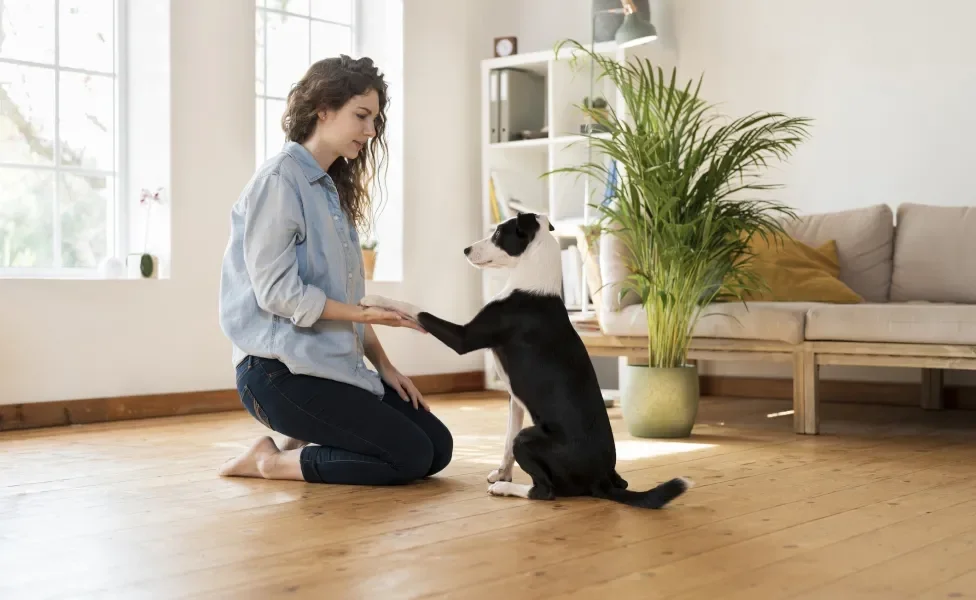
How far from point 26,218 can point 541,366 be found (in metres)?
2.82

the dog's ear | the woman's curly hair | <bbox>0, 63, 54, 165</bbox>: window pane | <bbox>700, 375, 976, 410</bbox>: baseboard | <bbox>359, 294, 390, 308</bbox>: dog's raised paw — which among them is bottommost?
<bbox>700, 375, 976, 410</bbox>: baseboard

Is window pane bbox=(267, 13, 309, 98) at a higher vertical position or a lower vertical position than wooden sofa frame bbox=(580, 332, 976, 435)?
higher

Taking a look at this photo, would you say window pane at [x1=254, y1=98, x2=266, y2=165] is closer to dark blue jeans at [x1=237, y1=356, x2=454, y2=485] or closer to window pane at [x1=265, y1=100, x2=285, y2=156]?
window pane at [x1=265, y1=100, x2=285, y2=156]

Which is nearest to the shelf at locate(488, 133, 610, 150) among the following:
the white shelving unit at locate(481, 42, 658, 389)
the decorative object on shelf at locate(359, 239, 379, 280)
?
the white shelving unit at locate(481, 42, 658, 389)

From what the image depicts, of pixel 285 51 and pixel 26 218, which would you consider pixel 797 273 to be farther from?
pixel 26 218

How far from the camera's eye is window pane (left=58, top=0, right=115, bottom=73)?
4.37 metres

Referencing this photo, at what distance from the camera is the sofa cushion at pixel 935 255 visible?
4230mm

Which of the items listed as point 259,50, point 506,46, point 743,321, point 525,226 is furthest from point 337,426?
point 506,46

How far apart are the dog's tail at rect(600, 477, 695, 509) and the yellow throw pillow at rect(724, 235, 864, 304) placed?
1942 mm

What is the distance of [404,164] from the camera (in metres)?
5.41

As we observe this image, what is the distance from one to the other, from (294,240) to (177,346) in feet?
6.85

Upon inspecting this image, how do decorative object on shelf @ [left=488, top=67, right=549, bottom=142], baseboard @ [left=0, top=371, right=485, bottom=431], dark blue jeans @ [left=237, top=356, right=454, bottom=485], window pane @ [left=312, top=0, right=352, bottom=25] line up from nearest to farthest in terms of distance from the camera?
dark blue jeans @ [left=237, top=356, right=454, bottom=485] < baseboard @ [left=0, top=371, right=485, bottom=431] < window pane @ [left=312, top=0, right=352, bottom=25] < decorative object on shelf @ [left=488, top=67, right=549, bottom=142]

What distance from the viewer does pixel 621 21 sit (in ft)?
17.0

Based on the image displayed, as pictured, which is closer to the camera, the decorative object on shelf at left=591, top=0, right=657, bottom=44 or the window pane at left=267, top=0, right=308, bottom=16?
the decorative object on shelf at left=591, top=0, right=657, bottom=44
